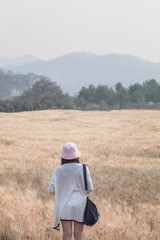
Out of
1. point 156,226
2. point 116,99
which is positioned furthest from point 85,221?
point 116,99

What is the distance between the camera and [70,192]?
452 cm

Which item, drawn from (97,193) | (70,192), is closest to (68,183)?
(70,192)

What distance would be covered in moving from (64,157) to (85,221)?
1098 mm

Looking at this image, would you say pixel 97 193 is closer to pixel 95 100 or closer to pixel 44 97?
pixel 95 100

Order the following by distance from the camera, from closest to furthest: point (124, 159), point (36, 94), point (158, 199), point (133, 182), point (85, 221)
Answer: point (85, 221)
point (158, 199)
point (133, 182)
point (124, 159)
point (36, 94)

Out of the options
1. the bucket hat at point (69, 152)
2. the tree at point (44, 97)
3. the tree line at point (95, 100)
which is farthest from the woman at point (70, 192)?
the tree at point (44, 97)

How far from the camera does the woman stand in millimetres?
4465

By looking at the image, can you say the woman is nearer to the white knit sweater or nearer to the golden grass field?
the white knit sweater

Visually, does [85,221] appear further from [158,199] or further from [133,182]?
[133,182]

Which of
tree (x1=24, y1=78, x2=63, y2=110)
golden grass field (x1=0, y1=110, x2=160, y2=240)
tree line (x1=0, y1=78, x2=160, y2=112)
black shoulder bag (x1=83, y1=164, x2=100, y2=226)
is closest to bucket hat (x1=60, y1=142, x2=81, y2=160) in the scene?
black shoulder bag (x1=83, y1=164, x2=100, y2=226)

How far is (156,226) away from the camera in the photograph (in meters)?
5.64

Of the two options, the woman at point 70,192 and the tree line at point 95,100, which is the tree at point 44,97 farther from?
the woman at point 70,192

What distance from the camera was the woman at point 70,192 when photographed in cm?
446

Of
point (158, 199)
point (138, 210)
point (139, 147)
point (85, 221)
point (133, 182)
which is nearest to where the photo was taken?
point (85, 221)
